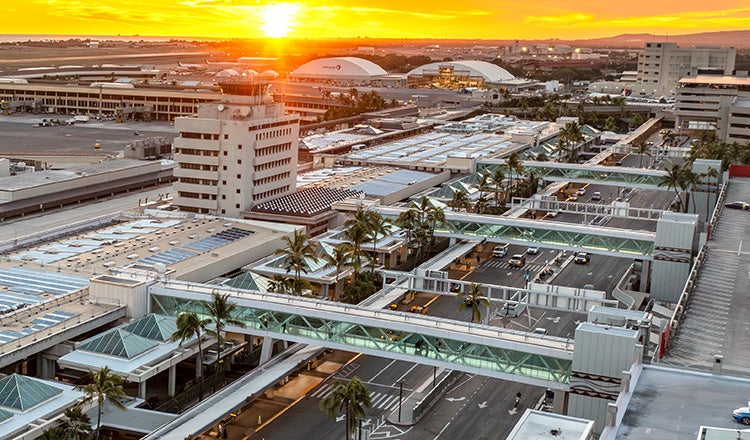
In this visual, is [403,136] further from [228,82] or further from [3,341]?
[3,341]

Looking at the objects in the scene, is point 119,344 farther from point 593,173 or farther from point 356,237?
point 593,173

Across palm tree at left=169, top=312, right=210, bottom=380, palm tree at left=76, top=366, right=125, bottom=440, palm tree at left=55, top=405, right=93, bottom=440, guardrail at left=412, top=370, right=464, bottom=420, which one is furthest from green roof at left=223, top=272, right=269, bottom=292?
palm tree at left=55, top=405, right=93, bottom=440

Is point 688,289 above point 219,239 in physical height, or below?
above

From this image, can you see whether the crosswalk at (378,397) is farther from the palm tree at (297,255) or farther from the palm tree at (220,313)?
the palm tree at (297,255)

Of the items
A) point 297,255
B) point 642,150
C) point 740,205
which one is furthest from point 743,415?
point 642,150

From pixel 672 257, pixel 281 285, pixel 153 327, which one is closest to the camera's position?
pixel 153 327

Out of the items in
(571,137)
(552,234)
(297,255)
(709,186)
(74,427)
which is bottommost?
(74,427)

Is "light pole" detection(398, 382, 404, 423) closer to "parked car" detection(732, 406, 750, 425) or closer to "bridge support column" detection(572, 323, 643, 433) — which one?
"bridge support column" detection(572, 323, 643, 433)
